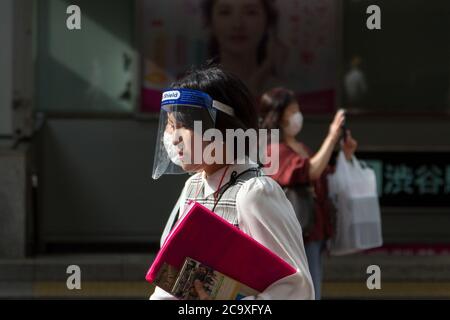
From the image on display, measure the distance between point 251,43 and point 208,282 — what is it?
875 cm

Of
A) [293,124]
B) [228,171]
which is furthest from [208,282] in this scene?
[293,124]

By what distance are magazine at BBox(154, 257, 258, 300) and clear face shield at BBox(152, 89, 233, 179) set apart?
39 centimetres

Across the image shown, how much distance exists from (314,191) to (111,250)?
17.7 feet

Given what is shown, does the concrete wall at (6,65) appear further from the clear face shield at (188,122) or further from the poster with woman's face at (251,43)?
the clear face shield at (188,122)

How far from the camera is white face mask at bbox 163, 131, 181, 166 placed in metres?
2.92

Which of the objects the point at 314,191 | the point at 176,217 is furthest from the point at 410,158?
the point at 176,217

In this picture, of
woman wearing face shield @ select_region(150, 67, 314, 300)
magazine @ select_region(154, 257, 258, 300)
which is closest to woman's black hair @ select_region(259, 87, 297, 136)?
woman wearing face shield @ select_region(150, 67, 314, 300)

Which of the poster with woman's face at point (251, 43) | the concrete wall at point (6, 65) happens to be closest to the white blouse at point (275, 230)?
the concrete wall at point (6, 65)

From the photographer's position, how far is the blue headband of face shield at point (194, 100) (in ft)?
9.35

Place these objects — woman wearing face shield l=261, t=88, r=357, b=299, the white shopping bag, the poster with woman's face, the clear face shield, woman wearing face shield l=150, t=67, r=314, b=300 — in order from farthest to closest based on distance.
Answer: the poster with woman's face → the white shopping bag → woman wearing face shield l=261, t=88, r=357, b=299 → the clear face shield → woman wearing face shield l=150, t=67, r=314, b=300

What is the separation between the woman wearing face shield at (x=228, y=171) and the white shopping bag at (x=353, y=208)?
363cm

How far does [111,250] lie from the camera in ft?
36.7

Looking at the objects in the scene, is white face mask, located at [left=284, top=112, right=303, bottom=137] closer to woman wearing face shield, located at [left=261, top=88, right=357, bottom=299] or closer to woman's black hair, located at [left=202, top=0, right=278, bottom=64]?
woman wearing face shield, located at [left=261, top=88, right=357, bottom=299]
